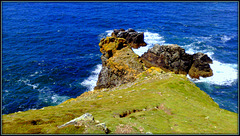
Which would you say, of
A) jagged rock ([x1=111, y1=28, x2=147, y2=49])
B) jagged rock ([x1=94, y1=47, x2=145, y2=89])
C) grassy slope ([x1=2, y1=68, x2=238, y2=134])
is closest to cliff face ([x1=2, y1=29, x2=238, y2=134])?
grassy slope ([x1=2, y1=68, x2=238, y2=134])

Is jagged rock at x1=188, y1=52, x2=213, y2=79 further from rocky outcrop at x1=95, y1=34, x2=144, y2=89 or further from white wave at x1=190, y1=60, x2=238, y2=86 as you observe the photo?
rocky outcrop at x1=95, y1=34, x2=144, y2=89

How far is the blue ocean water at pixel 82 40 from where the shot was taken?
62.4m

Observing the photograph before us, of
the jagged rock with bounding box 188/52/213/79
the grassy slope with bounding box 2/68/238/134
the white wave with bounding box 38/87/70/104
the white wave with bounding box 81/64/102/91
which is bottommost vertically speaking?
the white wave with bounding box 38/87/70/104

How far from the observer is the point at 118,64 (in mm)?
52250

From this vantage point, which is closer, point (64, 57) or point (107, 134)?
point (107, 134)

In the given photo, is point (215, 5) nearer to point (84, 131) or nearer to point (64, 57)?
point (64, 57)

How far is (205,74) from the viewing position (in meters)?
69.9

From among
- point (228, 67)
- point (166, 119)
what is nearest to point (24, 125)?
point (166, 119)

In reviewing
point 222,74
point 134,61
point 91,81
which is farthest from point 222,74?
point 91,81

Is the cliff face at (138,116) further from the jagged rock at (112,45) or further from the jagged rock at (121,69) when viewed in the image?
the jagged rock at (112,45)

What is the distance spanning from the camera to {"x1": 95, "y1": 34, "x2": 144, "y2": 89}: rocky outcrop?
50.3 m

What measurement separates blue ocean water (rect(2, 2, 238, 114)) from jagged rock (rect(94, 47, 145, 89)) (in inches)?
467

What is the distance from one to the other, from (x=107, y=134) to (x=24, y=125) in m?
8.57

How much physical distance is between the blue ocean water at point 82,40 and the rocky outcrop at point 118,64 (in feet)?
40.1
